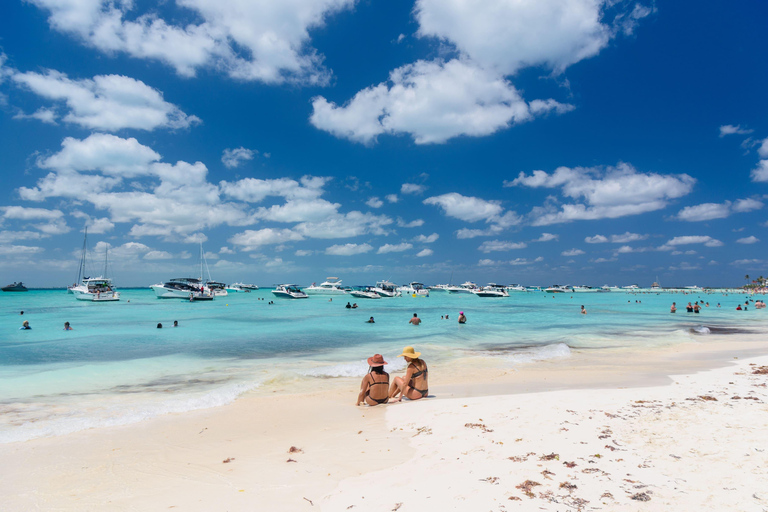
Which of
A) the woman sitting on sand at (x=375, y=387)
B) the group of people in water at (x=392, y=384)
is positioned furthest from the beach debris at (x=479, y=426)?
the woman sitting on sand at (x=375, y=387)

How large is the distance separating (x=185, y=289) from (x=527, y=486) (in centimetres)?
8512

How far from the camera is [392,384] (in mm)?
10016

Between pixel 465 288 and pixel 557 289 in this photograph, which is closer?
pixel 465 288

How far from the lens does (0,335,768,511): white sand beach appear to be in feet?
15.1

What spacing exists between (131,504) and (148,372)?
11.9 meters

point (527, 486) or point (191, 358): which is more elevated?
point (527, 486)

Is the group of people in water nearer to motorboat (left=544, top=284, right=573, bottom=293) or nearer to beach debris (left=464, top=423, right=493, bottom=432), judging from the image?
beach debris (left=464, top=423, right=493, bottom=432)

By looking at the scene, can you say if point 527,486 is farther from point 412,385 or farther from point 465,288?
point 465,288

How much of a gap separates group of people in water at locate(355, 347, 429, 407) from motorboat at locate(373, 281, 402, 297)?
80.0 meters

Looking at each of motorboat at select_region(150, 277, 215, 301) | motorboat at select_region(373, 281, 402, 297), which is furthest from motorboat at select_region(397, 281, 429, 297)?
motorboat at select_region(150, 277, 215, 301)

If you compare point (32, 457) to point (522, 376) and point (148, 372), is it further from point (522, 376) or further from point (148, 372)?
point (522, 376)

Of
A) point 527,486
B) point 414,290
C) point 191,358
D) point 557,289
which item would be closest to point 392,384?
point 527,486

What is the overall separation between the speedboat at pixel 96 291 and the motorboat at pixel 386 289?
171ft

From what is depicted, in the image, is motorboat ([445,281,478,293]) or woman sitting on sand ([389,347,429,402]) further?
motorboat ([445,281,478,293])
